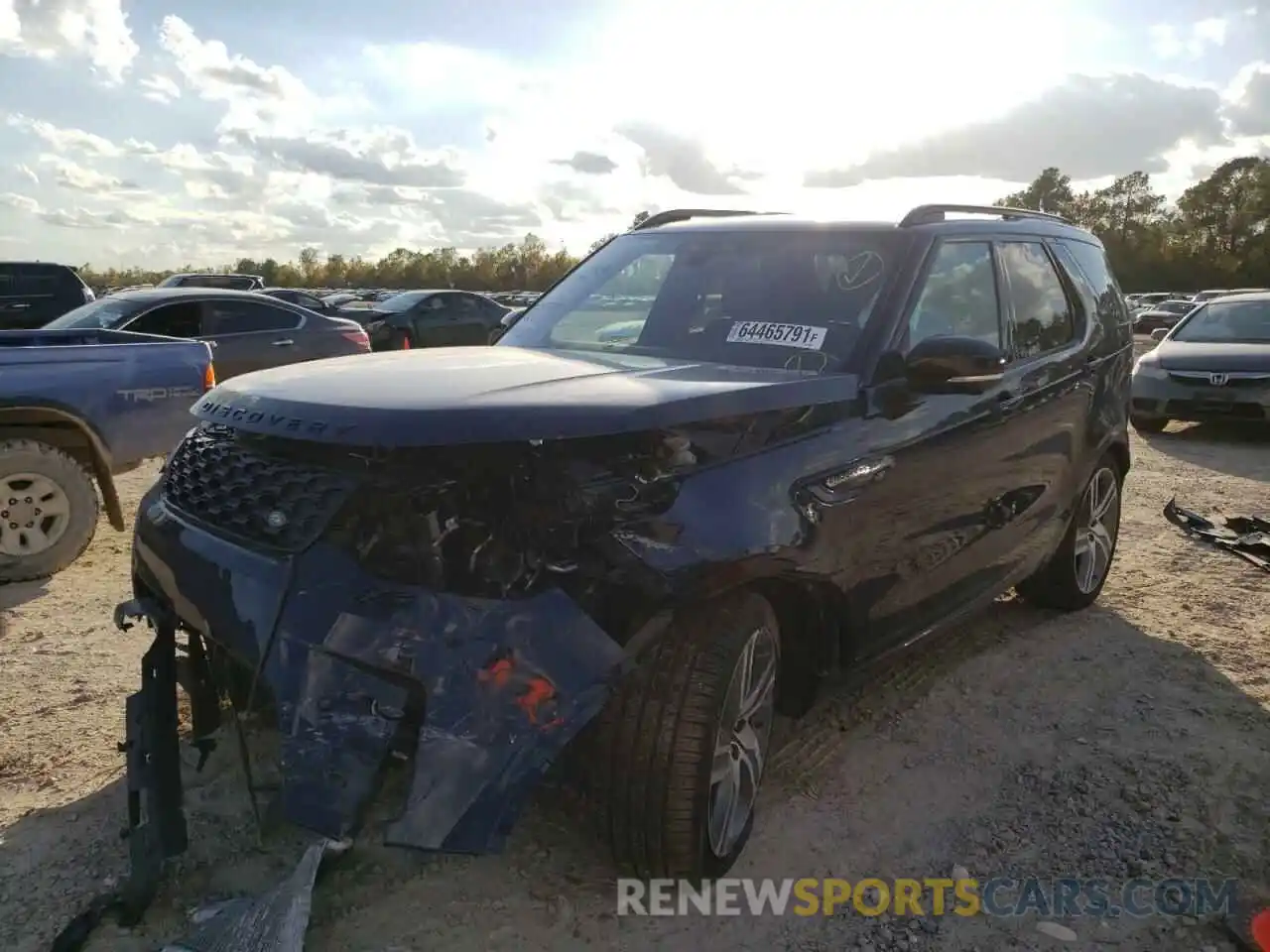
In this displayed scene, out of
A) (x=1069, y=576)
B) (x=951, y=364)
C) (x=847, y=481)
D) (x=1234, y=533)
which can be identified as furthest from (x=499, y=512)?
(x=1234, y=533)

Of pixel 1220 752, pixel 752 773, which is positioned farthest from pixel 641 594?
pixel 1220 752

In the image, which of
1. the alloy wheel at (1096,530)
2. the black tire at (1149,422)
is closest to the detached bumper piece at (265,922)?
the alloy wheel at (1096,530)

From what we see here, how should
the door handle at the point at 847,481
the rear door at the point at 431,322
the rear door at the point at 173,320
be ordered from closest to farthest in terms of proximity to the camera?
the door handle at the point at 847,481 < the rear door at the point at 173,320 < the rear door at the point at 431,322

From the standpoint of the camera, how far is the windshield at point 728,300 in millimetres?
3309

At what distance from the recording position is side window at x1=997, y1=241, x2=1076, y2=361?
4.11 m

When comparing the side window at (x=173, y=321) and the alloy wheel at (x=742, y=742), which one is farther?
the side window at (x=173, y=321)

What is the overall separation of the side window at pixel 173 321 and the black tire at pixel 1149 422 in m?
9.49

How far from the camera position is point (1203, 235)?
196 feet

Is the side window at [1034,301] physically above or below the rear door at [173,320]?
above

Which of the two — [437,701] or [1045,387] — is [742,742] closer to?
[437,701]

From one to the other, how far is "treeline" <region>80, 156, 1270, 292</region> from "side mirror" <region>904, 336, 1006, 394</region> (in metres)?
55.2

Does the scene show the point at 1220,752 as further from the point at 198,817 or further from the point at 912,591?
the point at 198,817

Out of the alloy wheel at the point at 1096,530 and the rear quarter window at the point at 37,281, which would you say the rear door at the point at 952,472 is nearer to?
the alloy wheel at the point at 1096,530

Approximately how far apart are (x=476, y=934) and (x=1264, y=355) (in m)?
10.3
